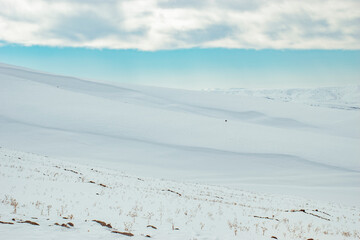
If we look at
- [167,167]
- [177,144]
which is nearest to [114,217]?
[167,167]

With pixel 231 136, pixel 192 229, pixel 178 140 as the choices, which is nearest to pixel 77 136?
pixel 178 140

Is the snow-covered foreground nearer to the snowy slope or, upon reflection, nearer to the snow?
the snow

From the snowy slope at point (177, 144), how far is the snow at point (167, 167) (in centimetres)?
19

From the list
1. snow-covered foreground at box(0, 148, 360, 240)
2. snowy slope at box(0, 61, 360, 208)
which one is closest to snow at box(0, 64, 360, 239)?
snow-covered foreground at box(0, 148, 360, 240)

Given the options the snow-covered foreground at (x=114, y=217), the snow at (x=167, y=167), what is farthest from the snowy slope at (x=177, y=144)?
the snow-covered foreground at (x=114, y=217)

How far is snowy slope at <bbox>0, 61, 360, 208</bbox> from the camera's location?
4562 cm

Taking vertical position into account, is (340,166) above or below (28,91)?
below

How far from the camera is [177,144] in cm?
6138

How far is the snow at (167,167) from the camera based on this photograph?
41.0 feet

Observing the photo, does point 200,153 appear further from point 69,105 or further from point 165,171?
point 69,105

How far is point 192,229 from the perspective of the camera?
11219 millimetres

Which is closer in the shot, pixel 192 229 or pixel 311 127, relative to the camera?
pixel 192 229

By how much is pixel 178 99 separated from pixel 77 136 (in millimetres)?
67601

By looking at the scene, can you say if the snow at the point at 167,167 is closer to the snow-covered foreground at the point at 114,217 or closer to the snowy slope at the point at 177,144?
the snow-covered foreground at the point at 114,217
